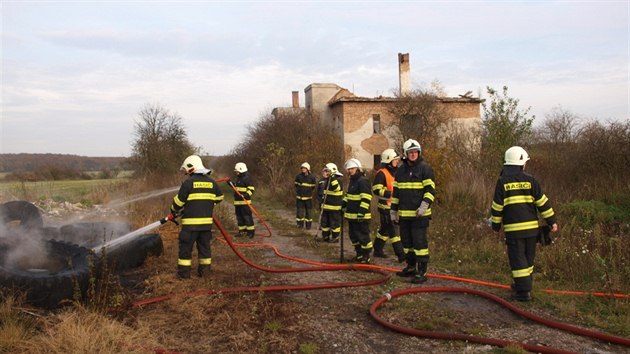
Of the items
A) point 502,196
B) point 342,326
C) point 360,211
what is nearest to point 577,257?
point 502,196

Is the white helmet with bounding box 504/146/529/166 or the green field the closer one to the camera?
the white helmet with bounding box 504/146/529/166

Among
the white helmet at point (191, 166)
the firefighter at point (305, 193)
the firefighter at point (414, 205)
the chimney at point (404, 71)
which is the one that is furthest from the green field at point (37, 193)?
the chimney at point (404, 71)

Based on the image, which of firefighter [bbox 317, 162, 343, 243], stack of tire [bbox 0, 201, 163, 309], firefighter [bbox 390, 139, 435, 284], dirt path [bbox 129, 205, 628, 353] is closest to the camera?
dirt path [bbox 129, 205, 628, 353]

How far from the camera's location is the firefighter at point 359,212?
7984mm

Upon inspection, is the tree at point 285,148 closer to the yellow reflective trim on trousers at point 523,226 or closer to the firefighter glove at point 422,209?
the firefighter glove at point 422,209

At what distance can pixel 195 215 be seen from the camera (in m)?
6.81

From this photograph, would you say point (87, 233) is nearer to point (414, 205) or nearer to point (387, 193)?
point (387, 193)

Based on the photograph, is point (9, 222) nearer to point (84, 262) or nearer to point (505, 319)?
point (84, 262)

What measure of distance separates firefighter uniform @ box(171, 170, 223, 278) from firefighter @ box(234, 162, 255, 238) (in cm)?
391

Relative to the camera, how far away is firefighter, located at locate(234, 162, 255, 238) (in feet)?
36.6

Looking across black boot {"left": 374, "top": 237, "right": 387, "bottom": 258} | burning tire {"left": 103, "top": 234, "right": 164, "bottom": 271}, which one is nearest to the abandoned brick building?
black boot {"left": 374, "top": 237, "right": 387, "bottom": 258}

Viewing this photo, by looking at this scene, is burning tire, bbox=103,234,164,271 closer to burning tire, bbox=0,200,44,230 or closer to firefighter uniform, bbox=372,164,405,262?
burning tire, bbox=0,200,44,230

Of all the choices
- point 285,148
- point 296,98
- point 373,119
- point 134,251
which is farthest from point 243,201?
point 296,98

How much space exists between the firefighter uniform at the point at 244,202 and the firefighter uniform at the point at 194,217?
3931mm
